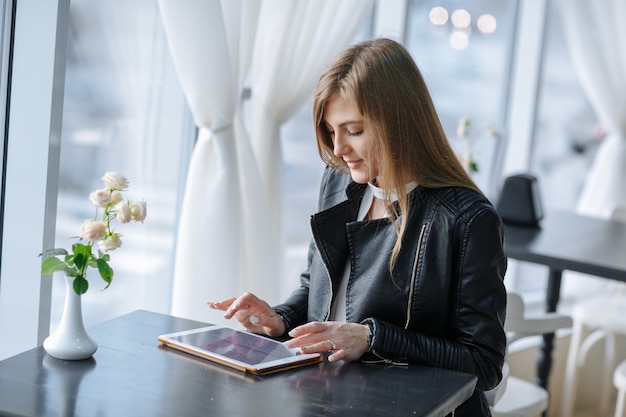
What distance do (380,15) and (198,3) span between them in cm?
158

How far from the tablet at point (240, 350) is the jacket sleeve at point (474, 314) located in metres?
0.18

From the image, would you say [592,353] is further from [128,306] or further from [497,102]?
[128,306]

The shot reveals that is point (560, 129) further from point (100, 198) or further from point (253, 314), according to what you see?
point (100, 198)

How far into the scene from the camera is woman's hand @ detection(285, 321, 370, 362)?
169cm

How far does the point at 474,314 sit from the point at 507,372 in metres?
0.74

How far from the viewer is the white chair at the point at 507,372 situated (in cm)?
250

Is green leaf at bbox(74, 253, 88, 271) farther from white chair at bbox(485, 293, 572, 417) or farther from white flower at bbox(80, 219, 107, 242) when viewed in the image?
white chair at bbox(485, 293, 572, 417)

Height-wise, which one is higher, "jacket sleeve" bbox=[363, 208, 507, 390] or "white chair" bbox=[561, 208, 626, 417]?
"jacket sleeve" bbox=[363, 208, 507, 390]

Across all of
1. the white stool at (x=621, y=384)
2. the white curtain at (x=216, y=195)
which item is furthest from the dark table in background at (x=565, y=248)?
the white curtain at (x=216, y=195)

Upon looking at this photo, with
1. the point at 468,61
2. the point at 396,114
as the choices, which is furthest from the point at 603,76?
the point at 396,114

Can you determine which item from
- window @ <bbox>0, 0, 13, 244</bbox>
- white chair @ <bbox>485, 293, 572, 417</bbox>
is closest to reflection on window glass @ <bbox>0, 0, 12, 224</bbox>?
window @ <bbox>0, 0, 13, 244</bbox>

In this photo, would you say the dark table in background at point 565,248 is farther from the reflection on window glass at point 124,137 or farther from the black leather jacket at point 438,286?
the black leather jacket at point 438,286

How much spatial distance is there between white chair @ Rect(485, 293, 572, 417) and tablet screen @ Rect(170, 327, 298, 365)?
2.67 ft

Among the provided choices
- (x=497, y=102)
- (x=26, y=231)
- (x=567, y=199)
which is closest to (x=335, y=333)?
(x=26, y=231)
